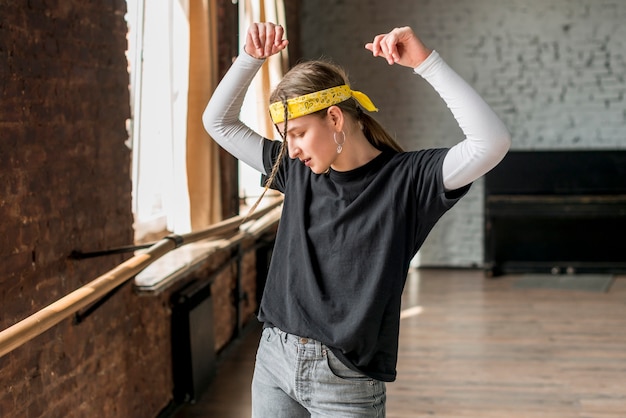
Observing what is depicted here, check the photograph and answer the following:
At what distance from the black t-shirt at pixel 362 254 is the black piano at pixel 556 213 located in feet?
19.7

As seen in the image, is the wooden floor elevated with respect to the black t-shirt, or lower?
lower

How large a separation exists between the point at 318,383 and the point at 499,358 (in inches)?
139

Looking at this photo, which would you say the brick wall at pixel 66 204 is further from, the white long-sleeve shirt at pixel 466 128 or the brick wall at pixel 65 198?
the white long-sleeve shirt at pixel 466 128

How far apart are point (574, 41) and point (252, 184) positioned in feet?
11.7

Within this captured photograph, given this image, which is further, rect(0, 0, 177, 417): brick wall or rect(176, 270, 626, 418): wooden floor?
rect(176, 270, 626, 418): wooden floor

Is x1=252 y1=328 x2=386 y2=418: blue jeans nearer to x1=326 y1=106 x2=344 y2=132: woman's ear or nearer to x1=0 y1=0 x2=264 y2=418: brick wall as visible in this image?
x1=326 y1=106 x2=344 y2=132: woman's ear

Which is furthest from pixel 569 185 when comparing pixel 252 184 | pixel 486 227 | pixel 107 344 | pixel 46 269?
pixel 46 269

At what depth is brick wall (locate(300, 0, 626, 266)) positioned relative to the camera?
7898mm

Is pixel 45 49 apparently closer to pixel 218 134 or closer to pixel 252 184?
pixel 218 134

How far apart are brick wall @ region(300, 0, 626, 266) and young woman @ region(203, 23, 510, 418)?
609 centimetres

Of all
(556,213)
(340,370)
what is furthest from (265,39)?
(556,213)

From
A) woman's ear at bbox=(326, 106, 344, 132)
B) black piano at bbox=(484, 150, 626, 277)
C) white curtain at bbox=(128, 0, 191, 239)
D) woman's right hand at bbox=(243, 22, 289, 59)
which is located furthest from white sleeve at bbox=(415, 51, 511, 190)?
black piano at bbox=(484, 150, 626, 277)

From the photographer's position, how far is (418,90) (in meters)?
8.15

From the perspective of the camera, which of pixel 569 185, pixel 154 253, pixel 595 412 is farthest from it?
pixel 569 185
